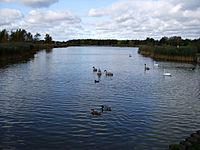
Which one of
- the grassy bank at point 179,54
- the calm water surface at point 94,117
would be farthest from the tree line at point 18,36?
the calm water surface at point 94,117

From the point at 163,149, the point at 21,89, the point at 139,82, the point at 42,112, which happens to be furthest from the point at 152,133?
the point at 139,82

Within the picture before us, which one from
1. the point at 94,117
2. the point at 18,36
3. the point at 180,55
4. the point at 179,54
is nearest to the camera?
the point at 94,117

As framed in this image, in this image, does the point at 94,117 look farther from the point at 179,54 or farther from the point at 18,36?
the point at 18,36

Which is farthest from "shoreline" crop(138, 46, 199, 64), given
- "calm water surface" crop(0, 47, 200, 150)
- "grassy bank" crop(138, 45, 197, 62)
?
"calm water surface" crop(0, 47, 200, 150)

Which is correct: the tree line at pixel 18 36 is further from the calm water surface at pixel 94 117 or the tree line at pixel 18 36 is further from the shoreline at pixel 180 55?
the calm water surface at pixel 94 117

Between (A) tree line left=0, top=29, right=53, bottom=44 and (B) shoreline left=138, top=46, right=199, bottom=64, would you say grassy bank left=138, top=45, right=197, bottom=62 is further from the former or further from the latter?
(A) tree line left=0, top=29, right=53, bottom=44

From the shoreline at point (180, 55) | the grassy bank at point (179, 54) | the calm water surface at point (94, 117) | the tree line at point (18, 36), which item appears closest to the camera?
the calm water surface at point (94, 117)

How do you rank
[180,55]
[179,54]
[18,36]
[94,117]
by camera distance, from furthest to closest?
[18,36]
[179,54]
[180,55]
[94,117]

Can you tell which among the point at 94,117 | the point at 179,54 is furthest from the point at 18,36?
the point at 94,117

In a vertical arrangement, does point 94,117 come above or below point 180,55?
below

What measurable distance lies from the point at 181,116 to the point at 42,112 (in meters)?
9.14

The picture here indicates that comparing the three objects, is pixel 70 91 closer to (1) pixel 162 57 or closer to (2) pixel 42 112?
(2) pixel 42 112

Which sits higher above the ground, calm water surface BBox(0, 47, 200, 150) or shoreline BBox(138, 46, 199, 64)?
shoreline BBox(138, 46, 199, 64)

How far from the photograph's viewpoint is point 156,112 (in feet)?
75.2
